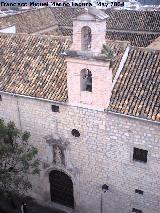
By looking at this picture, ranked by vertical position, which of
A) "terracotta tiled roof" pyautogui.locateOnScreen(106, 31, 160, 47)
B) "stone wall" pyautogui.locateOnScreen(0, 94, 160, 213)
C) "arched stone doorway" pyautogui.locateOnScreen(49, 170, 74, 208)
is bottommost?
"arched stone doorway" pyautogui.locateOnScreen(49, 170, 74, 208)

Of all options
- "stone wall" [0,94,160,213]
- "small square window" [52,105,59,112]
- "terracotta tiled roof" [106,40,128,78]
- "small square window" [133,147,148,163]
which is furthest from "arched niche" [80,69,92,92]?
"small square window" [133,147,148,163]

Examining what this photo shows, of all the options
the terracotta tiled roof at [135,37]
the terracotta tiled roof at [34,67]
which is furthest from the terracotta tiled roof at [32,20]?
the terracotta tiled roof at [34,67]

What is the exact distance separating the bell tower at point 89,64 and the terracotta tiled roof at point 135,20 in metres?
18.0

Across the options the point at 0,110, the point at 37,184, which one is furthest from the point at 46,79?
the point at 37,184

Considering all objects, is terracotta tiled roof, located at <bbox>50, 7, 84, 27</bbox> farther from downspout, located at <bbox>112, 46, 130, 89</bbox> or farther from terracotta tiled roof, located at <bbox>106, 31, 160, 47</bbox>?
downspout, located at <bbox>112, 46, 130, 89</bbox>

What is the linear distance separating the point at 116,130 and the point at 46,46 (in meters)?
6.69

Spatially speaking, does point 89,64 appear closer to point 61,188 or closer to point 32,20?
point 61,188

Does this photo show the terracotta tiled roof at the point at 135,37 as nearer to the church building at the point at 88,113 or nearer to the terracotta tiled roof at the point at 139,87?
the church building at the point at 88,113

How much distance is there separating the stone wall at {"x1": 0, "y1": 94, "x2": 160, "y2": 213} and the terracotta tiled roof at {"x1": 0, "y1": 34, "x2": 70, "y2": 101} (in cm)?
62

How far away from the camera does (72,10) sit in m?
39.3

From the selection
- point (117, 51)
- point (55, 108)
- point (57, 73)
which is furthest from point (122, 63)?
point (55, 108)

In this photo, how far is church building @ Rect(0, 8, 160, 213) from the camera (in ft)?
53.4

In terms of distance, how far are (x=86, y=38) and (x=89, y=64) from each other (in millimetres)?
1263

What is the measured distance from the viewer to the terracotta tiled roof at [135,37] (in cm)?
3238
